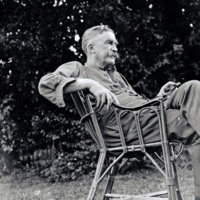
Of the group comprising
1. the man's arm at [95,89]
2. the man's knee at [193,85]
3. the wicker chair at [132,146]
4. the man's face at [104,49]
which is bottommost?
the wicker chair at [132,146]

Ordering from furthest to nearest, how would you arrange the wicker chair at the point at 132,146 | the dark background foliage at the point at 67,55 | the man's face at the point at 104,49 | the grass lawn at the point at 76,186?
the dark background foliage at the point at 67,55, the grass lawn at the point at 76,186, the man's face at the point at 104,49, the wicker chair at the point at 132,146

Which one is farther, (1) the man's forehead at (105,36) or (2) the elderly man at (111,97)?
(1) the man's forehead at (105,36)

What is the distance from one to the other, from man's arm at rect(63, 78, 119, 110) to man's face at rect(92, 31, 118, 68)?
24.2 inches

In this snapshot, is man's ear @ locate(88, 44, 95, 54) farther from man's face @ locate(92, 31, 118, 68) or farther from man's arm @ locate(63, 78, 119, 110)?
man's arm @ locate(63, 78, 119, 110)

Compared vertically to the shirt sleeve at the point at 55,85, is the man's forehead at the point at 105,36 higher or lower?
higher

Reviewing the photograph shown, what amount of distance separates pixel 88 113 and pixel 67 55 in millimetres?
3078

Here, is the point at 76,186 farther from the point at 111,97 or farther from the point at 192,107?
the point at 192,107

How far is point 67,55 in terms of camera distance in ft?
16.9

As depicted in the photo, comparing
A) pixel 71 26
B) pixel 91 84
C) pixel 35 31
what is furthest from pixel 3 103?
pixel 91 84

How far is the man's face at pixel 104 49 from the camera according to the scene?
2588 millimetres

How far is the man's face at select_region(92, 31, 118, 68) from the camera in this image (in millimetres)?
2588

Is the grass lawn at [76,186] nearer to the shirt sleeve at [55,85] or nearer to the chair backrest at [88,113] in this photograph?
the chair backrest at [88,113]

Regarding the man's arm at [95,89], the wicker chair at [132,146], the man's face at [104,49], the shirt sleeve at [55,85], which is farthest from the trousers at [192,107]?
the man's face at [104,49]

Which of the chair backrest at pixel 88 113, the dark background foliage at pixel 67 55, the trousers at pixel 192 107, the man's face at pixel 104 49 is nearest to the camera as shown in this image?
the trousers at pixel 192 107
